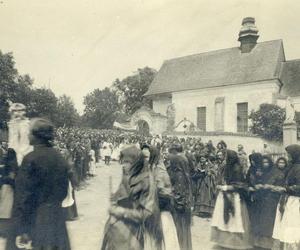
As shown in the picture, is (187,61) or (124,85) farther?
(124,85)

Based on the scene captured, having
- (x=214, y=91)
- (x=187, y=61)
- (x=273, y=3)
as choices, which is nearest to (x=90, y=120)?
(x=187, y=61)

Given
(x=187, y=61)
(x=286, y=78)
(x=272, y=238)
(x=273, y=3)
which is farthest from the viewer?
(x=187, y=61)

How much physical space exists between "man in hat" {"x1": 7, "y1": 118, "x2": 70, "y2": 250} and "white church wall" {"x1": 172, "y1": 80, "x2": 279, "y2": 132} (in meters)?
26.3

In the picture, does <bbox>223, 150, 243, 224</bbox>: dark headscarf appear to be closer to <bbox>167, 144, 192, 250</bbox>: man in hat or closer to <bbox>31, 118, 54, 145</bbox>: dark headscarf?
<bbox>167, 144, 192, 250</bbox>: man in hat

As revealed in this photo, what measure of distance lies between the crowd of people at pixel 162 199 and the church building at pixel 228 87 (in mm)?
19730

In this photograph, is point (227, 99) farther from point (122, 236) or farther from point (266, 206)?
point (122, 236)

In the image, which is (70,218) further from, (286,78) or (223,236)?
(286,78)

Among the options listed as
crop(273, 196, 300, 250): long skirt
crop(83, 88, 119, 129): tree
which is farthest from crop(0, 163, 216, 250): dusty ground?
crop(83, 88, 119, 129): tree

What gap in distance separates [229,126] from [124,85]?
22762mm

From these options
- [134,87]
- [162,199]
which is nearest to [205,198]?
[162,199]

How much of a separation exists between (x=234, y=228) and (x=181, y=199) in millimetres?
1412

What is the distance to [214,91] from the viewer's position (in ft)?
104

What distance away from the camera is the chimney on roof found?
104 feet

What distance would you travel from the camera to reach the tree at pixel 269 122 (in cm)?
2381
